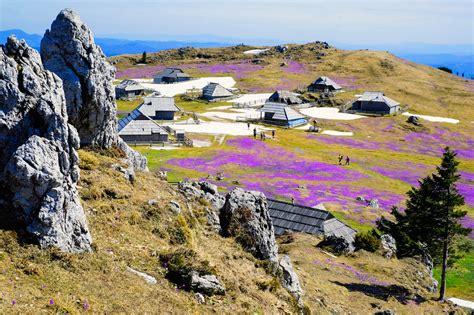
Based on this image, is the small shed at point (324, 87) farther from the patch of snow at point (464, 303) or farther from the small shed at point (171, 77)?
the patch of snow at point (464, 303)

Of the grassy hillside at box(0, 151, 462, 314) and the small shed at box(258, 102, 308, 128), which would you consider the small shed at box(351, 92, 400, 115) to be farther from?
the grassy hillside at box(0, 151, 462, 314)

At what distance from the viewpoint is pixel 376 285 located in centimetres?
3578

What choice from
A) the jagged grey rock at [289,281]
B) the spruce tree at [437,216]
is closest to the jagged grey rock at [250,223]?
the jagged grey rock at [289,281]

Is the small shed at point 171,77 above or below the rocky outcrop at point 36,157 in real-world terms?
above

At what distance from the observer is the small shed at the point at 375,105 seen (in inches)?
5404

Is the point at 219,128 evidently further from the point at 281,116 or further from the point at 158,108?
the point at 281,116

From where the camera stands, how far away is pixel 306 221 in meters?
46.4

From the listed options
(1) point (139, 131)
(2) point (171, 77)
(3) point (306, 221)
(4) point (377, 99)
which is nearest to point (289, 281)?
(3) point (306, 221)

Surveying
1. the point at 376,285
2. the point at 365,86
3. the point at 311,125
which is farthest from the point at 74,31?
the point at 365,86

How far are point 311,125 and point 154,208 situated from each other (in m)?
99.3

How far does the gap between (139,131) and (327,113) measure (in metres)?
72.5

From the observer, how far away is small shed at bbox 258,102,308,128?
117625 mm

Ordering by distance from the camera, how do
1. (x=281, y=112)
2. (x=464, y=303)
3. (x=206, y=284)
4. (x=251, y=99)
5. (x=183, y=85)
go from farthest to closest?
1. (x=183, y=85)
2. (x=251, y=99)
3. (x=281, y=112)
4. (x=464, y=303)
5. (x=206, y=284)

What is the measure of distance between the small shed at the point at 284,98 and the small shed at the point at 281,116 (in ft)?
62.4
